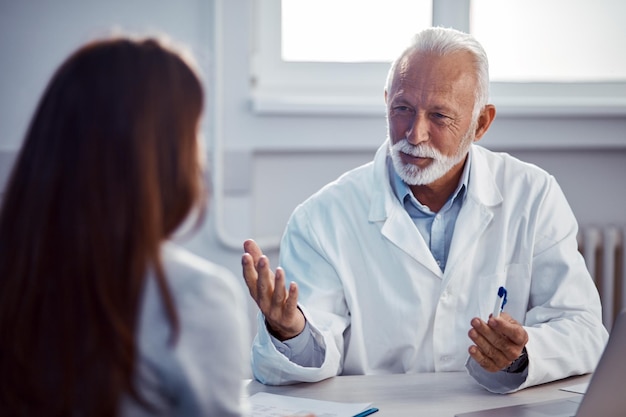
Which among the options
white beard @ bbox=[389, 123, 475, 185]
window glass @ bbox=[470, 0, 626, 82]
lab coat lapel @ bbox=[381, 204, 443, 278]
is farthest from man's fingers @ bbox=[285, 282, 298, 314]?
window glass @ bbox=[470, 0, 626, 82]

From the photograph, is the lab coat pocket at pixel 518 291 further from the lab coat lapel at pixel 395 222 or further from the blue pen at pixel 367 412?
the blue pen at pixel 367 412

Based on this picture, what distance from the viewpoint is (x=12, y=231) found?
0.80 m

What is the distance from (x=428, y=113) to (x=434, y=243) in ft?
0.98

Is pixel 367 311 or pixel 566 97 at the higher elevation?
pixel 566 97

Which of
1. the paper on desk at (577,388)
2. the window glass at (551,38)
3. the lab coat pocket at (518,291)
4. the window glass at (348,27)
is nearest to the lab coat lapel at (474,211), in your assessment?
the lab coat pocket at (518,291)

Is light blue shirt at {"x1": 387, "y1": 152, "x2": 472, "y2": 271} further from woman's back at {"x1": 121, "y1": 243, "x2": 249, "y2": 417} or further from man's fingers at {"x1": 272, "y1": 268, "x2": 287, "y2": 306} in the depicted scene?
woman's back at {"x1": 121, "y1": 243, "x2": 249, "y2": 417}

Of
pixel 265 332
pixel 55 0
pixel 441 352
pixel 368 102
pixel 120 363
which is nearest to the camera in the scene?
pixel 120 363

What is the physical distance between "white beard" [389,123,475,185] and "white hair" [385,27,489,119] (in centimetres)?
15

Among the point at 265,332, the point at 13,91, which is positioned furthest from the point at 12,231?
Answer: the point at 13,91

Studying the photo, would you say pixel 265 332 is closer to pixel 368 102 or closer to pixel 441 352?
pixel 441 352

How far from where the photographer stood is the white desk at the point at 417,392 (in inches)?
53.9

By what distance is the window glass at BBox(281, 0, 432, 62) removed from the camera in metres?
2.76

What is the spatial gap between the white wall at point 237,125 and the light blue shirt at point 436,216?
0.72m

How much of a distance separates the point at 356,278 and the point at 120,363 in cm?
113
